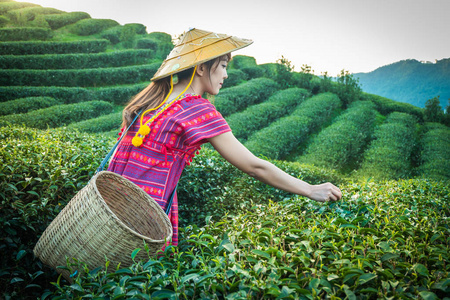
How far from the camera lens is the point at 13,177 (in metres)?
2.20

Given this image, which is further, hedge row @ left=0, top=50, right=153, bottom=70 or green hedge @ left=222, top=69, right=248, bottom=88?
green hedge @ left=222, top=69, right=248, bottom=88

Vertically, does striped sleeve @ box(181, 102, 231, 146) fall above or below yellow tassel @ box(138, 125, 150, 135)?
above

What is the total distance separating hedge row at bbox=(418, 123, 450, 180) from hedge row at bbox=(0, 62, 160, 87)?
1376 centimetres

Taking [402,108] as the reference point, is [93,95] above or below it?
below

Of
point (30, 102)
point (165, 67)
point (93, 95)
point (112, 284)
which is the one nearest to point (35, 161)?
point (165, 67)

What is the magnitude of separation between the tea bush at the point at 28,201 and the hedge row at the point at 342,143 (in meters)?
7.43

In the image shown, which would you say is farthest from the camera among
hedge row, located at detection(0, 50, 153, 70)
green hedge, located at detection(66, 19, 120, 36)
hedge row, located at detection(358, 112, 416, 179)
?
green hedge, located at detection(66, 19, 120, 36)

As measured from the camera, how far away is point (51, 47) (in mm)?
16000

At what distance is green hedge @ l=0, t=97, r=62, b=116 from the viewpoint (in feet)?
34.2

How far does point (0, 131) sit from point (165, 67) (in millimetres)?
3072

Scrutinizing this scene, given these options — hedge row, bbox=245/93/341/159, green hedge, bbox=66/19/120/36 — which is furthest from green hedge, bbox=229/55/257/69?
green hedge, bbox=66/19/120/36

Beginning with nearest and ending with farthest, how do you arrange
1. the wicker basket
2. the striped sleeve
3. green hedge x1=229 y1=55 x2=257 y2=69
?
the wicker basket, the striped sleeve, green hedge x1=229 y1=55 x2=257 y2=69

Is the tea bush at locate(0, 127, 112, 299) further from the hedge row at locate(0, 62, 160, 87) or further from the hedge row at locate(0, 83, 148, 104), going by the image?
the hedge row at locate(0, 62, 160, 87)

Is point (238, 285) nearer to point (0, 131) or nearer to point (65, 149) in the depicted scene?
point (65, 149)
